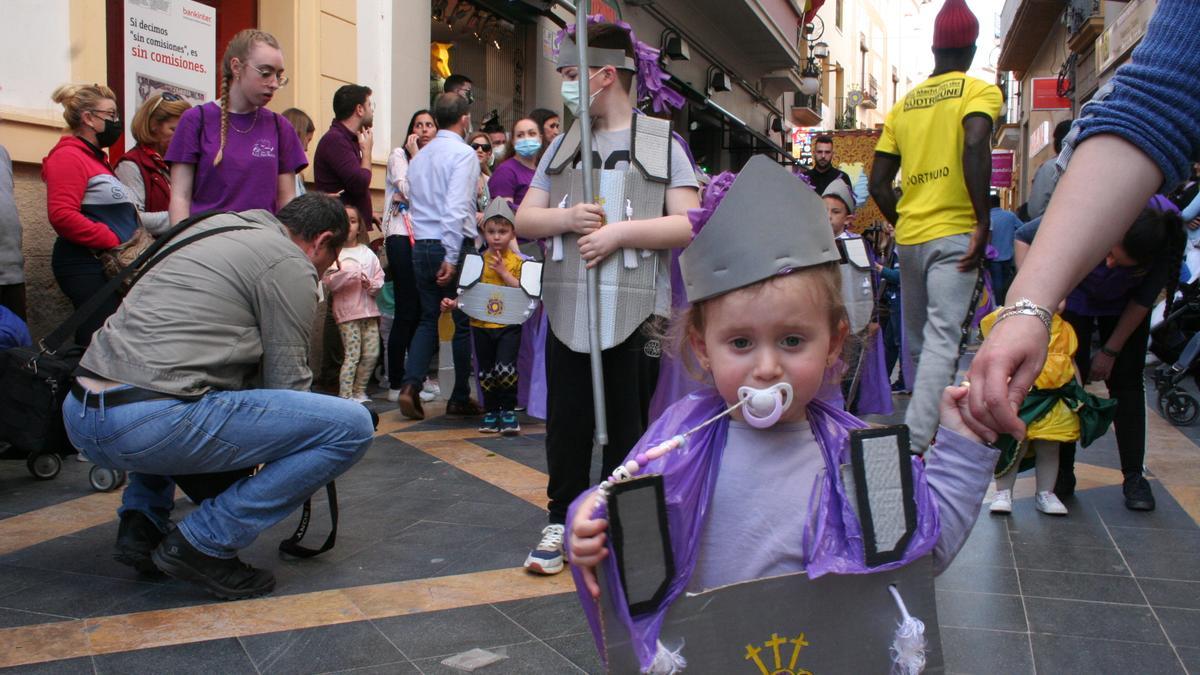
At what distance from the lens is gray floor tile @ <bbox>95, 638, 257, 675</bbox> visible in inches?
118

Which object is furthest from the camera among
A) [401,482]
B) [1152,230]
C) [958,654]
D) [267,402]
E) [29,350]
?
[401,482]

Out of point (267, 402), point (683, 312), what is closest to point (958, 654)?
point (683, 312)

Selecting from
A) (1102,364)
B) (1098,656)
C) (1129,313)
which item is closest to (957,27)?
(1129,313)

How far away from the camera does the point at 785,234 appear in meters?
1.87

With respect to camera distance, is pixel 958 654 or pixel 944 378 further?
pixel 944 378

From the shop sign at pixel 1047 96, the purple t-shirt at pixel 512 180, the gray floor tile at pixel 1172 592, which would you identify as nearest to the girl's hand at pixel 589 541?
the gray floor tile at pixel 1172 592

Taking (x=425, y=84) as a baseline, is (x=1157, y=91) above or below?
below

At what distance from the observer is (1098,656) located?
3.18 meters

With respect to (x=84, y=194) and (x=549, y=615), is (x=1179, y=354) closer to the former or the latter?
(x=549, y=615)

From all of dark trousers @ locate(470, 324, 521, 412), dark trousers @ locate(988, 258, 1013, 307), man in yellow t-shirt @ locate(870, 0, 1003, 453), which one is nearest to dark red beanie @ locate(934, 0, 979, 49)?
man in yellow t-shirt @ locate(870, 0, 1003, 453)

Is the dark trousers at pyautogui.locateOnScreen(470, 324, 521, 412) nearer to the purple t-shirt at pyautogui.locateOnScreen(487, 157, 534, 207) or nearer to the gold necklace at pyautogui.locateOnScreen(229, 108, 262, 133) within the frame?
the purple t-shirt at pyautogui.locateOnScreen(487, 157, 534, 207)

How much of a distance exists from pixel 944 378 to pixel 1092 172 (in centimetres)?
328

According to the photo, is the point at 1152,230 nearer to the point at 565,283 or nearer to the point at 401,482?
the point at 565,283

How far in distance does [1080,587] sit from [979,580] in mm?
342
